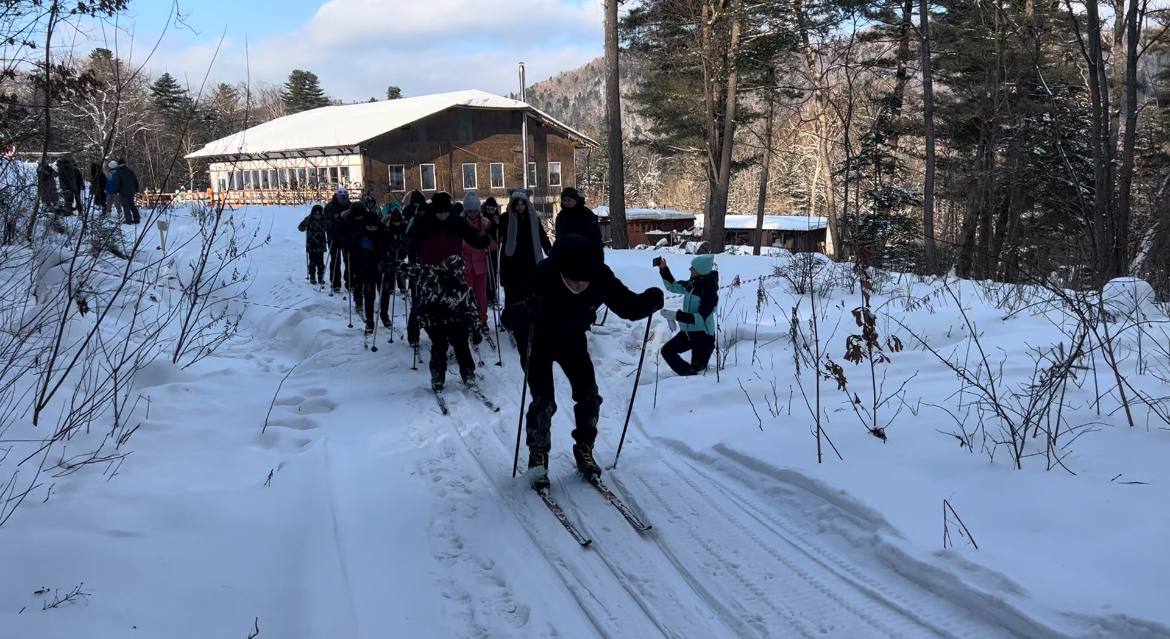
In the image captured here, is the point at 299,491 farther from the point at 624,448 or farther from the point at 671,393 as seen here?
the point at 671,393

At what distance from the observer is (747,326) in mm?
8695

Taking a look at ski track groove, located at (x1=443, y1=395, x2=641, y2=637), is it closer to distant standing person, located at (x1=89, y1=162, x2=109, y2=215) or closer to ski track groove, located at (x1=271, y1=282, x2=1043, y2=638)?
ski track groove, located at (x1=271, y1=282, x2=1043, y2=638)

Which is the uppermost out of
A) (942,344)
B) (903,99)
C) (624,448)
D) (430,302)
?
(903,99)

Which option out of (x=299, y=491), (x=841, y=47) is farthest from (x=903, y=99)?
(x=299, y=491)

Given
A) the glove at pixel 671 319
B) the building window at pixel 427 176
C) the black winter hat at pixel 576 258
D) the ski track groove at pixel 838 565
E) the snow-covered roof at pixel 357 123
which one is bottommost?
the ski track groove at pixel 838 565

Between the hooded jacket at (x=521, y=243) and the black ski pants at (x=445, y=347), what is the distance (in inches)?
50.7

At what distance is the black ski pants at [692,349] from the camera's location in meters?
7.46

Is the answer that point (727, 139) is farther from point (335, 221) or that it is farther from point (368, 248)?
point (368, 248)

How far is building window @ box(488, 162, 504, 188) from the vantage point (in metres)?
45.2

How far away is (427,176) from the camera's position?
4428 cm

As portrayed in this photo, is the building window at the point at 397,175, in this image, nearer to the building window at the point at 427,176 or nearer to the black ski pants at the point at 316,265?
the building window at the point at 427,176

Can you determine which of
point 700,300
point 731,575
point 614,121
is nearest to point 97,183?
point 731,575

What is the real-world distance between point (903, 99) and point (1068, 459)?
22493 millimetres

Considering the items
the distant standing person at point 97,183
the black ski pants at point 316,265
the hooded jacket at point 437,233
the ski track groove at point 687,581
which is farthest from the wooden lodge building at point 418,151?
the ski track groove at point 687,581
